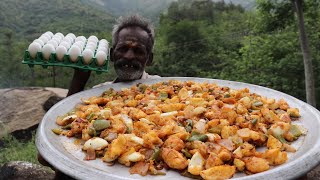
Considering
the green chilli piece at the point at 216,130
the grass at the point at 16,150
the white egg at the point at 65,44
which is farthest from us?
the grass at the point at 16,150

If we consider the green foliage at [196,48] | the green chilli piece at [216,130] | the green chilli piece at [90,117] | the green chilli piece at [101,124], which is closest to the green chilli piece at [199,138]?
the green chilli piece at [216,130]

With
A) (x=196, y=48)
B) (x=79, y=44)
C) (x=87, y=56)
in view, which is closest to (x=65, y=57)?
(x=87, y=56)

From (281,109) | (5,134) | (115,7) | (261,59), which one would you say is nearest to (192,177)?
(281,109)

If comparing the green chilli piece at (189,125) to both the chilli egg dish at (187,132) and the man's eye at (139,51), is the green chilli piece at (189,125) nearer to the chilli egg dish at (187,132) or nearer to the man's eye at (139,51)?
the chilli egg dish at (187,132)

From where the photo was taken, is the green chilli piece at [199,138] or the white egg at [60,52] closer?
the green chilli piece at [199,138]

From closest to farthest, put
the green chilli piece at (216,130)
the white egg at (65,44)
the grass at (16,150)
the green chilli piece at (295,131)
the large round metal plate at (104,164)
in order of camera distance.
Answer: the large round metal plate at (104,164)
the green chilli piece at (216,130)
the green chilli piece at (295,131)
the white egg at (65,44)
the grass at (16,150)

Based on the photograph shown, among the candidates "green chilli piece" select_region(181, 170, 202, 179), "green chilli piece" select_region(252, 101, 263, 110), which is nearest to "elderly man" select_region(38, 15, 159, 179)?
"green chilli piece" select_region(252, 101, 263, 110)

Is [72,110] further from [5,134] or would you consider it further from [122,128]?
[5,134]

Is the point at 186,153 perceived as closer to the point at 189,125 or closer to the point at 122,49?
the point at 189,125
